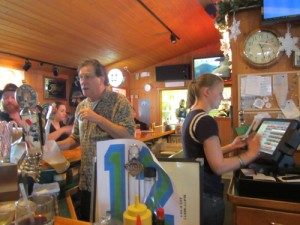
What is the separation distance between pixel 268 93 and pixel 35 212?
5.30 ft

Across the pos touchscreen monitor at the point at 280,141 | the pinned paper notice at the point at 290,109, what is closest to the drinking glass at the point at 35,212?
the pos touchscreen monitor at the point at 280,141

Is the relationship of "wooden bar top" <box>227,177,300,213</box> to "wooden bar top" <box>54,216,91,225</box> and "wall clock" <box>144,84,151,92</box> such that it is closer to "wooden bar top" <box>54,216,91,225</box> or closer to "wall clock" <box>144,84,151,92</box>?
"wooden bar top" <box>54,216,91,225</box>

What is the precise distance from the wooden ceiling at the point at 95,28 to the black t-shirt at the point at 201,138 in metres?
2.97

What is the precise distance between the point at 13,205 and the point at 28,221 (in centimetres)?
15

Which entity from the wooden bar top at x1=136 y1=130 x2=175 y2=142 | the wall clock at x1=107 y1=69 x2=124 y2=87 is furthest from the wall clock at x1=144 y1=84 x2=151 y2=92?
the wooden bar top at x1=136 y1=130 x2=175 y2=142

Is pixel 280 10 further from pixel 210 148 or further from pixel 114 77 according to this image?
pixel 114 77

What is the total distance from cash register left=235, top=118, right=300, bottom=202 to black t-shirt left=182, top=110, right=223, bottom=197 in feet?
0.41

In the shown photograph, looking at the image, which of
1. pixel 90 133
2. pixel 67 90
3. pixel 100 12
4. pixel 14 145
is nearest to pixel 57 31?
pixel 100 12

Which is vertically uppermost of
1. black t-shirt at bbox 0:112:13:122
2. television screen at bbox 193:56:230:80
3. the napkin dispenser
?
television screen at bbox 193:56:230:80

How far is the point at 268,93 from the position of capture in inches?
69.4

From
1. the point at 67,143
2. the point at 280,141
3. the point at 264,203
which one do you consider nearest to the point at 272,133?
the point at 280,141

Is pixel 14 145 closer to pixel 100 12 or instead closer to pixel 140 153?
pixel 140 153

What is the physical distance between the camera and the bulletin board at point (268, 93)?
1.70 metres

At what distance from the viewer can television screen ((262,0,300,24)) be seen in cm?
163
